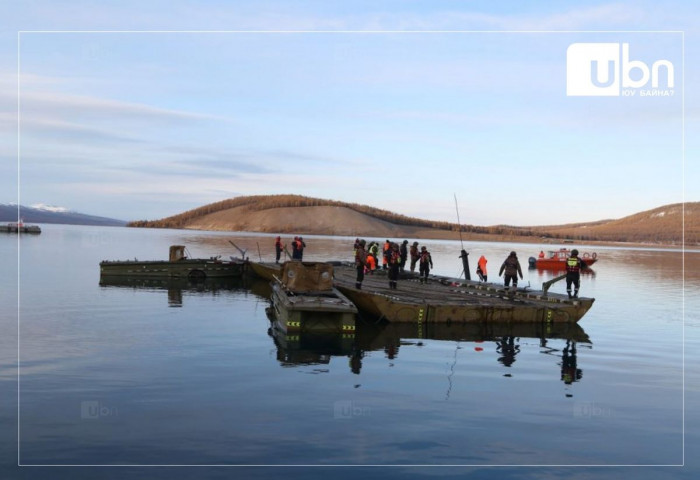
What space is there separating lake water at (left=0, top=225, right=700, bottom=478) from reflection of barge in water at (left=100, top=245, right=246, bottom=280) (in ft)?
61.6

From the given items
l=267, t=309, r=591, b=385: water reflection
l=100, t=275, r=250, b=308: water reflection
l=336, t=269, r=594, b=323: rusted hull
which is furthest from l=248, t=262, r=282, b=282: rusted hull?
l=267, t=309, r=591, b=385: water reflection

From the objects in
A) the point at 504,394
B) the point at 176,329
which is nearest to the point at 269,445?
the point at 504,394

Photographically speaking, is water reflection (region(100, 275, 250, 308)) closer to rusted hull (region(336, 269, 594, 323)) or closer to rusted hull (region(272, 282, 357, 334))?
rusted hull (region(336, 269, 594, 323))

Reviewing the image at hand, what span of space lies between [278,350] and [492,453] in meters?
9.62

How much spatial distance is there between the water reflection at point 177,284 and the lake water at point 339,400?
1250 cm

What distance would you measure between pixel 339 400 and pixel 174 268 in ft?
110

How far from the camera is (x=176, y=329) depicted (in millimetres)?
22391

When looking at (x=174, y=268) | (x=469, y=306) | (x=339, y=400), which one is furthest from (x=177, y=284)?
(x=339, y=400)

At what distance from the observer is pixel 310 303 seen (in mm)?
21281

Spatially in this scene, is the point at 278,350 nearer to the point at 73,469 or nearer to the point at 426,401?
the point at 426,401

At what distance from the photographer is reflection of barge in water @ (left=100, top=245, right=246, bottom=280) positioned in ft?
143

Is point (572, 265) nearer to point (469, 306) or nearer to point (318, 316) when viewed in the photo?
A: point (469, 306)

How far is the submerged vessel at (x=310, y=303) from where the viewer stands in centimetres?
2106

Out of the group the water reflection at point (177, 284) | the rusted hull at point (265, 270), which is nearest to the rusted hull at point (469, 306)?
the water reflection at point (177, 284)
